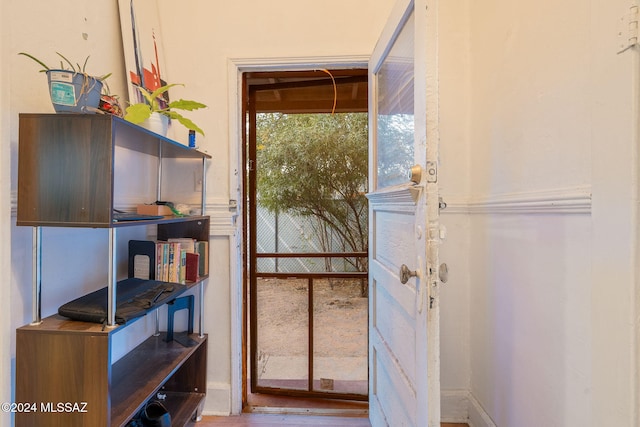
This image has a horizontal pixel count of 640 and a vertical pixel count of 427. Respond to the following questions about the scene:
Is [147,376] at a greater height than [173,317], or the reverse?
[173,317]

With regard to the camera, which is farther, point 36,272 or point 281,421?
point 281,421

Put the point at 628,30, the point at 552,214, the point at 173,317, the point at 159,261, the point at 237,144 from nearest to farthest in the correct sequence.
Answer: the point at 628,30 → the point at 552,214 → the point at 159,261 → the point at 173,317 → the point at 237,144

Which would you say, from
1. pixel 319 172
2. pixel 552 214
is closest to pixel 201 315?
pixel 319 172

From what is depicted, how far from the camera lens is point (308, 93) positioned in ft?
6.56

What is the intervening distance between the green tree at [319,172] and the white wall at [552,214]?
0.70 m

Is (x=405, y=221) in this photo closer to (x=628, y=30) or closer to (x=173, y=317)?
(x=628, y=30)

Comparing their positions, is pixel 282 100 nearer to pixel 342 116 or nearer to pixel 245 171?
pixel 342 116

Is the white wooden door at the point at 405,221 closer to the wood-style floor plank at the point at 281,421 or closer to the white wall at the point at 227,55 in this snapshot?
the wood-style floor plank at the point at 281,421

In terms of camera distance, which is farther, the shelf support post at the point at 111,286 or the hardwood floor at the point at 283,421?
the hardwood floor at the point at 283,421

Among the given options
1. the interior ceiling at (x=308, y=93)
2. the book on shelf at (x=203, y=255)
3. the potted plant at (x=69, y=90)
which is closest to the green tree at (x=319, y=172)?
the interior ceiling at (x=308, y=93)

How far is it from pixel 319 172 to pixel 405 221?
3.26 ft

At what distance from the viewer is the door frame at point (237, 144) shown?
5.47 ft

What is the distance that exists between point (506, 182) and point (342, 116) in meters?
1.10

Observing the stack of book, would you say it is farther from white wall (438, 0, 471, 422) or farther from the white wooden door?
white wall (438, 0, 471, 422)
